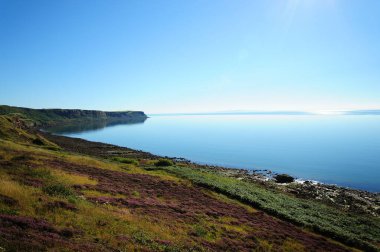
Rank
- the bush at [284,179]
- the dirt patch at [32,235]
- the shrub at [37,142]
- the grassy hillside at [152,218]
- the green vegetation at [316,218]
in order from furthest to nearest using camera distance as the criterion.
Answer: the shrub at [37,142] → the bush at [284,179] → the green vegetation at [316,218] → the grassy hillside at [152,218] → the dirt patch at [32,235]

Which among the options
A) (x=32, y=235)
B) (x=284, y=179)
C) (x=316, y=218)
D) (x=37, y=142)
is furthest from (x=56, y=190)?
(x=37, y=142)

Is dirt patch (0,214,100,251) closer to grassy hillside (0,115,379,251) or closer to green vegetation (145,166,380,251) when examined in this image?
grassy hillside (0,115,379,251)

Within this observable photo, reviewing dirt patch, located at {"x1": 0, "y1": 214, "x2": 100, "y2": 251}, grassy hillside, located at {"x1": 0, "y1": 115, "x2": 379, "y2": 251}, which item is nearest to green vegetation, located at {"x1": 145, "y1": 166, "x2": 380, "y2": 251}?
grassy hillside, located at {"x1": 0, "y1": 115, "x2": 379, "y2": 251}

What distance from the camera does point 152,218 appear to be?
24.7 meters

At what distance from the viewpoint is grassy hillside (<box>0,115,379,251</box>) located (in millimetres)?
15555

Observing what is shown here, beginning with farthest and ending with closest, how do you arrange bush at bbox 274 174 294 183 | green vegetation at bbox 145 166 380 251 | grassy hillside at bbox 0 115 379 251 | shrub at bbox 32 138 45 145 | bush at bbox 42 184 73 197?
shrub at bbox 32 138 45 145 < bush at bbox 274 174 294 183 < green vegetation at bbox 145 166 380 251 < bush at bbox 42 184 73 197 < grassy hillside at bbox 0 115 379 251

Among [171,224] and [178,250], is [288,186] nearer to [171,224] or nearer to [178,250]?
[171,224]

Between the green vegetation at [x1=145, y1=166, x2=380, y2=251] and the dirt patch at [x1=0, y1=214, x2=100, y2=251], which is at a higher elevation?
the dirt patch at [x1=0, y1=214, x2=100, y2=251]

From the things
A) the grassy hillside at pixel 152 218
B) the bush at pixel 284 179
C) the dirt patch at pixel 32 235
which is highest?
the dirt patch at pixel 32 235

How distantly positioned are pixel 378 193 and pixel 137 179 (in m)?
60.4

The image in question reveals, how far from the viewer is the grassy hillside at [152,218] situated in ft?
51.0

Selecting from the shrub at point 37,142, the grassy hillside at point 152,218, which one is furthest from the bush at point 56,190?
the shrub at point 37,142

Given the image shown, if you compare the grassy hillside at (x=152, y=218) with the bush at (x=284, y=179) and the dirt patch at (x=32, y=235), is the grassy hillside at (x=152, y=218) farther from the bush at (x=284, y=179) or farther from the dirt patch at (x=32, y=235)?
the bush at (x=284, y=179)

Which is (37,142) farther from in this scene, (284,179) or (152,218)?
(284,179)
